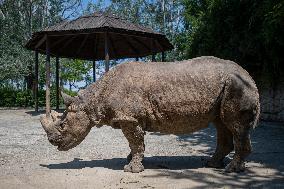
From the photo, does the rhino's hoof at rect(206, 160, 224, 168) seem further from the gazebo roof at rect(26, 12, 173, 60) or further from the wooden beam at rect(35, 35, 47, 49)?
the wooden beam at rect(35, 35, 47, 49)

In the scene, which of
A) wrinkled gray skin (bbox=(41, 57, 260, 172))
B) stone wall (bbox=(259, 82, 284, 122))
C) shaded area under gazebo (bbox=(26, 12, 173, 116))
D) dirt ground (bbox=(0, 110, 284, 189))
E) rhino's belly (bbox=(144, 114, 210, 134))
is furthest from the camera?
stone wall (bbox=(259, 82, 284, 122))

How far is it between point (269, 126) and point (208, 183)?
9.30m

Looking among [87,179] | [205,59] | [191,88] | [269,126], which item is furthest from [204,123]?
[269,126]

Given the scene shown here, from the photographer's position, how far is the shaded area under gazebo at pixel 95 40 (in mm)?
14055

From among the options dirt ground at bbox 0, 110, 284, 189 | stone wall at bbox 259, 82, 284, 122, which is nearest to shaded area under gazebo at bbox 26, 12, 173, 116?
dirt ground at bbox 0, 110, 284, 189

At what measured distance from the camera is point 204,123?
19.2 ft

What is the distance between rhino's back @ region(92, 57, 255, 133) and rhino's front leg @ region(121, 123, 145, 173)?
0.17m

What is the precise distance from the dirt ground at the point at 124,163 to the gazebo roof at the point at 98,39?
4847 millimetres

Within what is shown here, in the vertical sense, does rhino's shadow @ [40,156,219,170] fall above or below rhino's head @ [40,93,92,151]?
below

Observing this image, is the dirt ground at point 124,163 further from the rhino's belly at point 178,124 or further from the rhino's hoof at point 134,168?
Answer: the rhino's belly at point 178,124

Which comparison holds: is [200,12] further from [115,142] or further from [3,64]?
[3,64]

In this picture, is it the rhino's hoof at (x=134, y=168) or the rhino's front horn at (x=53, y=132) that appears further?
the rhino's front horn at (x=53, y=132)

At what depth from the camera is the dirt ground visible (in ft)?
17.0

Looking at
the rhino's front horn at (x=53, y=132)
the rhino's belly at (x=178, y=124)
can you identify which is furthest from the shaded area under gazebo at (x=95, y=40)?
the rhino's belly at (x=178, y=124)
